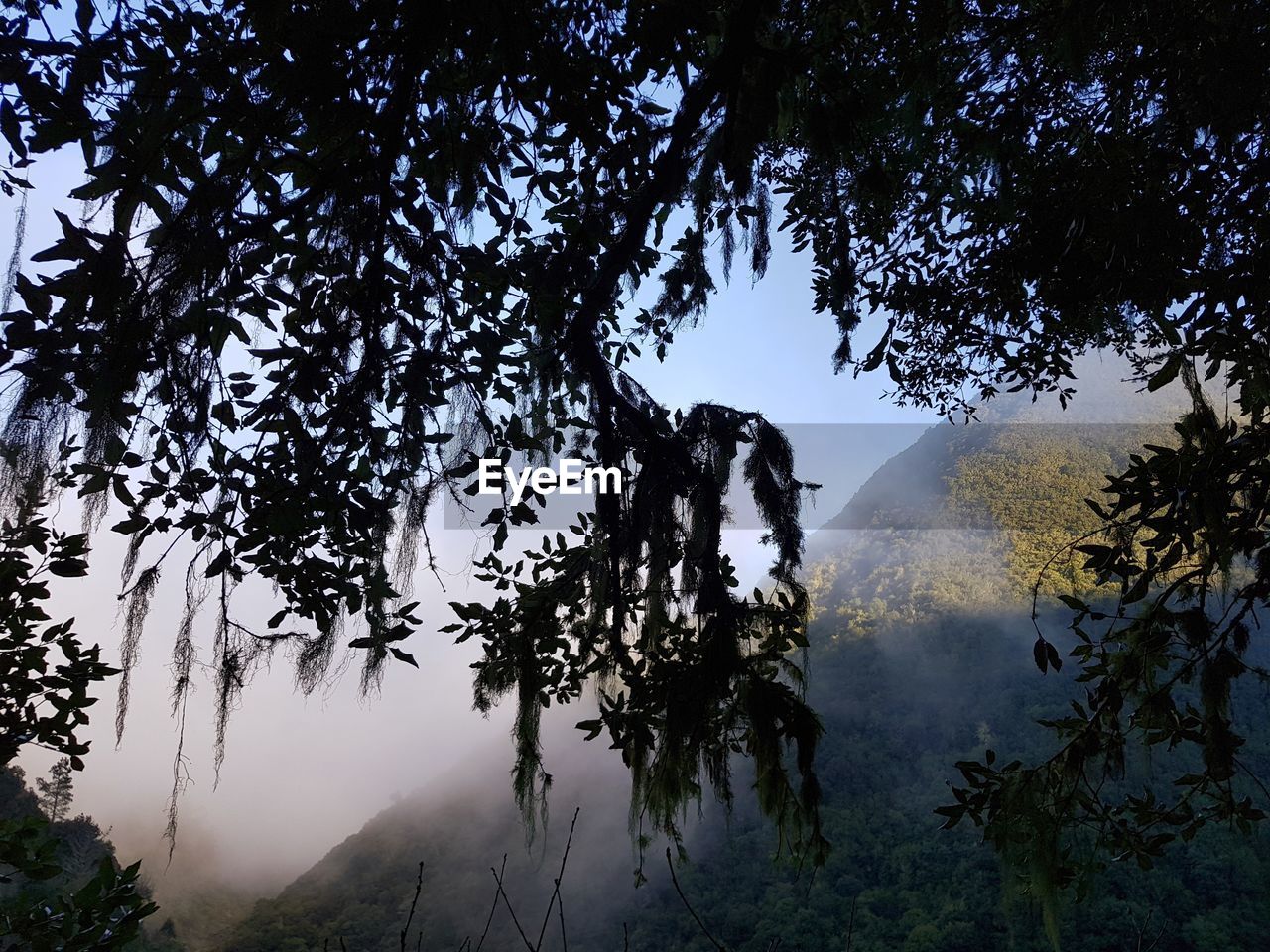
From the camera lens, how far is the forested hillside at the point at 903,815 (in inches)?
816

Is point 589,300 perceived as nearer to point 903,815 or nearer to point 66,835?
point 66,835

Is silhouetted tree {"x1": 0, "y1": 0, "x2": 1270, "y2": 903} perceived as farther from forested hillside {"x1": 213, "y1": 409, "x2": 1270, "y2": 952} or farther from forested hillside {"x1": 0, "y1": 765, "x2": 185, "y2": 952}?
forested hillside {"x1": 0, "y1": 765, "x2": 185, "y2": 952}

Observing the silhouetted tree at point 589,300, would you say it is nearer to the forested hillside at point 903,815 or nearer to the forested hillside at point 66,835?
the forested hillside at point 903,815

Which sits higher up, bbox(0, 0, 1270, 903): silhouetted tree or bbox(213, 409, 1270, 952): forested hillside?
bbox(0, 0, 1270, 903): silhouetted tree

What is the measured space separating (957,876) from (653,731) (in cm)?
2472

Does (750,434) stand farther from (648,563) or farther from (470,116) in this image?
(470,116)

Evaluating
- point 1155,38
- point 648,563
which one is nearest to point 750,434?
point 648,563

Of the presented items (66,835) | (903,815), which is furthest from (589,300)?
(903,815)

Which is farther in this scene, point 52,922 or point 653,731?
point 653,731

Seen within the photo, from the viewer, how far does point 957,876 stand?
22.5 metres

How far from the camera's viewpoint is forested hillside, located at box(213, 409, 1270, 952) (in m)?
20.7

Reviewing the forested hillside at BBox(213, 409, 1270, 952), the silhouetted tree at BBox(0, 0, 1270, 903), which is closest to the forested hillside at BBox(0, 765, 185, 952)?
the forested hillside at BBox(213, 409, 1270, 952)

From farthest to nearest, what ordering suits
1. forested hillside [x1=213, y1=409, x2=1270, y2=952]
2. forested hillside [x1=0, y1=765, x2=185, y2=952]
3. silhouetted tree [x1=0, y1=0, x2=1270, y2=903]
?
forested hillside [x1=213, y1=409, x2=1270, y2=952] → forested hillside [x1=0, y1=765, x2=185, y2=952] → silhouetted tree [x1=0, y1=0, x2=1270, y2=903]

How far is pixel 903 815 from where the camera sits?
25.8m
